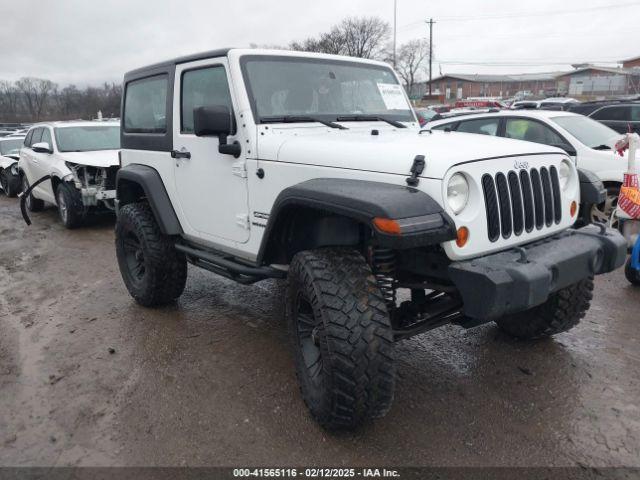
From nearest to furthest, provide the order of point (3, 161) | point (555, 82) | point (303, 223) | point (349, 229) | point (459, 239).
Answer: point (459, 239)
point (349, 229)
point (303, 223)
point (3, 161)
point (555, 82)

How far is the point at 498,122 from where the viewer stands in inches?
291

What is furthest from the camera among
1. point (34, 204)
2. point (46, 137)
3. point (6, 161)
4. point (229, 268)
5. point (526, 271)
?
point (6, 161)

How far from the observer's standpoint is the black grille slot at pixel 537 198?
288 centimetres

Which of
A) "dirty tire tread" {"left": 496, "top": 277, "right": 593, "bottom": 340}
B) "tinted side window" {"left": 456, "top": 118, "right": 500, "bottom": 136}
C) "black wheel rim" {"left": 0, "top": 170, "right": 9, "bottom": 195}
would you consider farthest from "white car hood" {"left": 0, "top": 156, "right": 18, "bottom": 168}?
"dirty tire tread" {"left": 496, "top": 277, "right": 593, "bottom": 340}

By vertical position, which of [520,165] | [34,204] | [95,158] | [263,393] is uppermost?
[520,165]

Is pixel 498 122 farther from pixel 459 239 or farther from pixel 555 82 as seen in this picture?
pixel 555 82

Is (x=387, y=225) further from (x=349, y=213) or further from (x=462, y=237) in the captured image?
(x=462, y=237)

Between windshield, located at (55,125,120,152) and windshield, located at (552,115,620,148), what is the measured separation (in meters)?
7.23

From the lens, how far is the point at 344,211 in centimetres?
248

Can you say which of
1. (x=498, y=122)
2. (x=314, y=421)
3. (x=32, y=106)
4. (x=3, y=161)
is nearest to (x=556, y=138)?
(x=498, y=122)

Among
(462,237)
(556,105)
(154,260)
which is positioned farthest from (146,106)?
(556,105)

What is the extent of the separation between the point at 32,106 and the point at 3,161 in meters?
46.6

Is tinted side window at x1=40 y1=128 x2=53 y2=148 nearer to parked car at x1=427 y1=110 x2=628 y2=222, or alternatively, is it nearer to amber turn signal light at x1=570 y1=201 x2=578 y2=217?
parked car at x1=427 y1=110 x2=628 y2=222

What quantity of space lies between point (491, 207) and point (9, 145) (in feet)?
46.5
